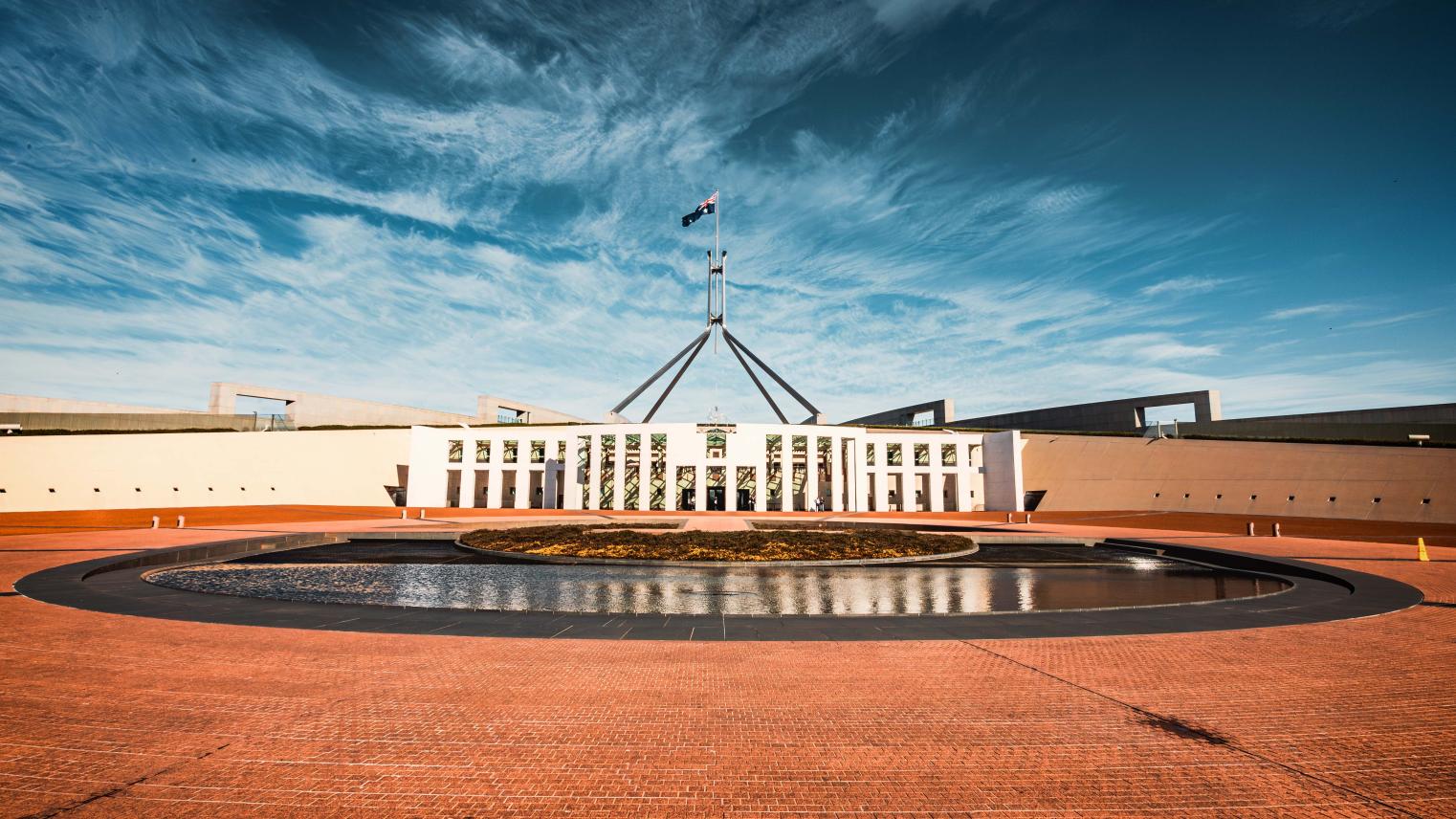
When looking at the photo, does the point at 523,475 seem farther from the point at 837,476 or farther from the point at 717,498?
the point at 837,476

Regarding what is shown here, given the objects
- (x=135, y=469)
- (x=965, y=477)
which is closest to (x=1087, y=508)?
(x=965, y=477)

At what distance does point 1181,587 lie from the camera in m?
13.0

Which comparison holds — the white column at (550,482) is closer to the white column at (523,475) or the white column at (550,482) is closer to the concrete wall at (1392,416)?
the white column at (523,475)

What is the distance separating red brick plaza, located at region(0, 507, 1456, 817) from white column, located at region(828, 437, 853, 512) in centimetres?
3789

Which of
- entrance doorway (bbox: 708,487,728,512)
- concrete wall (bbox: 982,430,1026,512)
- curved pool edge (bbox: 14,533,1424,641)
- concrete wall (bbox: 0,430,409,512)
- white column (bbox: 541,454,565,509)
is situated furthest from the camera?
entrance doorway (bbox: 708,487,728,512)

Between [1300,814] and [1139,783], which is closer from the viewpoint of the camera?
[1300,814]

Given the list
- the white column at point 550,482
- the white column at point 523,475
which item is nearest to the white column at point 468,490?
the white column at point 523,475

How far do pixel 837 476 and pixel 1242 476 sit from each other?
24.9m

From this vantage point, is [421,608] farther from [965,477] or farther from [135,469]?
[135,469]

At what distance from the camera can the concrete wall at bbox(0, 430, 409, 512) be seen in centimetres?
4134

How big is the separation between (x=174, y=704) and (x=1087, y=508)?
5026cm

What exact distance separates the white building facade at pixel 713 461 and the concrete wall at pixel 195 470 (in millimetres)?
4324

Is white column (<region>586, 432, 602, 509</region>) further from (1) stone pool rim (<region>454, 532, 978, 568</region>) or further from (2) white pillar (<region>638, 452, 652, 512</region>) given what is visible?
(1) stone pool rim (<region>454, 532, 978, 568</region>)

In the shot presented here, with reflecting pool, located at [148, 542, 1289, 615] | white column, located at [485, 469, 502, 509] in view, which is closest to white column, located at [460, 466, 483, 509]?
white column, located at [485, 469, 502, 509]
